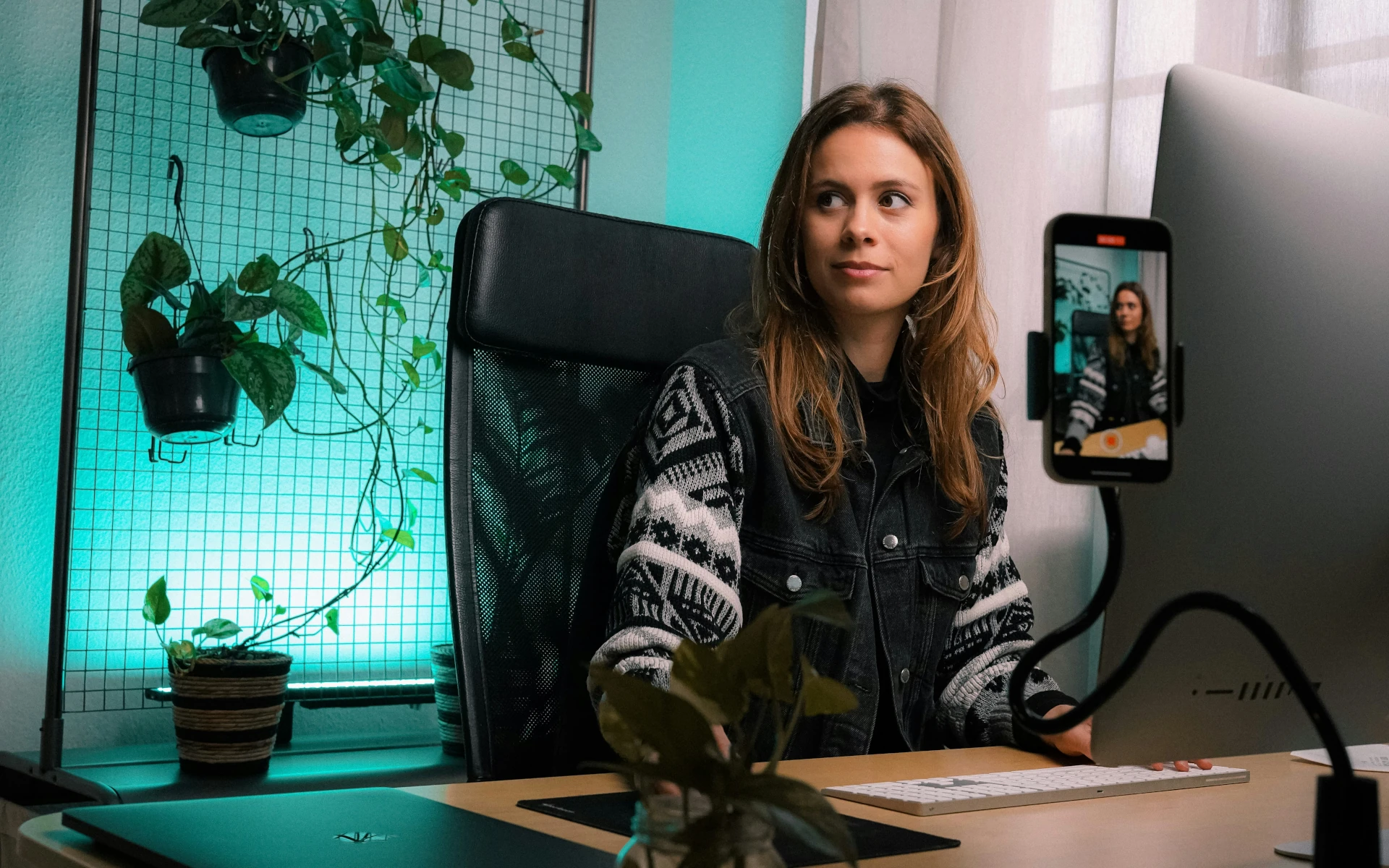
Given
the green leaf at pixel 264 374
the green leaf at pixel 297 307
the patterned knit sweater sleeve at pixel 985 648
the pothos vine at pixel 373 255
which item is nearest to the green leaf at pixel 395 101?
the pothos vine at pixel 373 255

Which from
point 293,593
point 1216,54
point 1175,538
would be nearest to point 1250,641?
point 1175,538

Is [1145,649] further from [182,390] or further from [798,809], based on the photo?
[182,390]

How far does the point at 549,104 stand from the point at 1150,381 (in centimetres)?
196

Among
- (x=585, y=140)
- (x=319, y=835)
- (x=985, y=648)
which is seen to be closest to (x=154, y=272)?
(x=585, y=140)

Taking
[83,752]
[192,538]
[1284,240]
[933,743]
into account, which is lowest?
[83,752]

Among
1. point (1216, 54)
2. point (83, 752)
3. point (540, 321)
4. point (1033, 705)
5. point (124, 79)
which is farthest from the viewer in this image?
point (124, 79)

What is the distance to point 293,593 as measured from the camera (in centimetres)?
197

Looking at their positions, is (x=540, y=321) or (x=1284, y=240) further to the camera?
(x=540, y=321)

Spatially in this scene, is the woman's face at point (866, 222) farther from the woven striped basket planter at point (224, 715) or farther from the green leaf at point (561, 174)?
the woven striped basket planter at point (224, 715)

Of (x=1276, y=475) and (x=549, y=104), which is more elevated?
(x=549, y=104)

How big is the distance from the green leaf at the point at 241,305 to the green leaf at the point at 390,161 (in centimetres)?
33

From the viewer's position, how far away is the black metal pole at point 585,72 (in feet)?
7.23

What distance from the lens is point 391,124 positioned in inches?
74.9

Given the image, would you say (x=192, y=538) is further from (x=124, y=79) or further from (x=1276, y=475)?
(x=1276, y=475)
